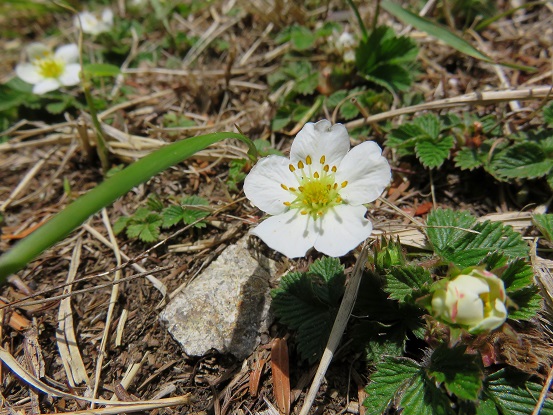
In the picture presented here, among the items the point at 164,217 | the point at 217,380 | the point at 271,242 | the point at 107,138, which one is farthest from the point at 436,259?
the point at 107,138

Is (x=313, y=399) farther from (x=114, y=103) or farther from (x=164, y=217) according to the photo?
(x=114, y=103)

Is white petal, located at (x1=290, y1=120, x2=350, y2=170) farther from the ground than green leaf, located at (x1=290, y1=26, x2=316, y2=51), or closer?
closer

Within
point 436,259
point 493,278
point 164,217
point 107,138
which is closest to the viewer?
point 493,278

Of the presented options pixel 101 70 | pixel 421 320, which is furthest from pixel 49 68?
pixel 421 320

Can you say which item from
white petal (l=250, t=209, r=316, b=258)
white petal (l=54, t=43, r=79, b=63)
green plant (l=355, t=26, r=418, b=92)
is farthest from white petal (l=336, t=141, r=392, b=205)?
white petal (l=54, t=43, r=79, b=63)

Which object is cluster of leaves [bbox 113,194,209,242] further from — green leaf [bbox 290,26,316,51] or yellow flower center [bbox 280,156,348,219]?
green leaf [bbox 290,26,316,51]

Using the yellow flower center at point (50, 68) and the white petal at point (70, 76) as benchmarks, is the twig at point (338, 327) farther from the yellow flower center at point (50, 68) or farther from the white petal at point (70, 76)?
the yellow flower center at point (50, 68)
